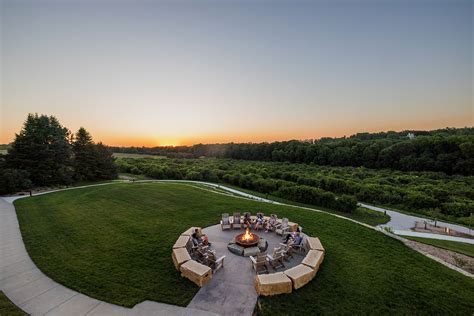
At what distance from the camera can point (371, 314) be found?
5.62m

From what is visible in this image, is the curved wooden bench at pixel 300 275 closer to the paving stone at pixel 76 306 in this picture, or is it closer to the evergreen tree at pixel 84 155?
the paving stone at pixel 76 306

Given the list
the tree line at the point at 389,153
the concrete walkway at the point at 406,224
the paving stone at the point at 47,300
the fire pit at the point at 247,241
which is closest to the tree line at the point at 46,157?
the paving stone at the point at 47,300

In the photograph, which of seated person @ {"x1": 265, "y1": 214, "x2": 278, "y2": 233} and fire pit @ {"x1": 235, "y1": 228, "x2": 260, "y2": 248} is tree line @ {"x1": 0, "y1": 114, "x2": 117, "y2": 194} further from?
seated person @ {"x1": 265, "y1": 214, "x2": 278, "y2": 233}

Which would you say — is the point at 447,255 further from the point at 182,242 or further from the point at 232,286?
the point at 182,242

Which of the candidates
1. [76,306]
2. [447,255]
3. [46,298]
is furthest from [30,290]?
[447,255]

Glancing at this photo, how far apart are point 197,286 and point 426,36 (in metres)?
25.7

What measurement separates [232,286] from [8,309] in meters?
6.05

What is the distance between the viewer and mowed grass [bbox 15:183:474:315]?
19.8 ft

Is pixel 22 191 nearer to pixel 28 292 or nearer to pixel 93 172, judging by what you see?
pixel 93 172

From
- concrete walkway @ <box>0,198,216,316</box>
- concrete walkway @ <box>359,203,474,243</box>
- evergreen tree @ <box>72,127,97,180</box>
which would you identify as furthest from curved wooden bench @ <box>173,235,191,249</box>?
evergreen tree @ <box>72,127,97,180</box>

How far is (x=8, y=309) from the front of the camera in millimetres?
5629

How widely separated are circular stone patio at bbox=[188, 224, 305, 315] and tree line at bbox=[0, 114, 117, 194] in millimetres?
25058

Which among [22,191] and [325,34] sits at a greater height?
[325,34]

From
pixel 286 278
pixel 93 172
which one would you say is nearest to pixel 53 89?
pixel 93 172
